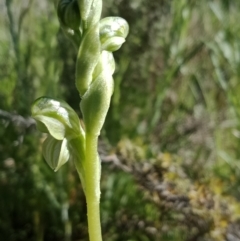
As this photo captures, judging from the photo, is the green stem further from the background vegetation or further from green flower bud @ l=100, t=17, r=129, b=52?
the background vegetation

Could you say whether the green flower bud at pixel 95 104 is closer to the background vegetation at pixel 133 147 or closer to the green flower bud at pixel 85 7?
the green flower bud at pixel 85 7

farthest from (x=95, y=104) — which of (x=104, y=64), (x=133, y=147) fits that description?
(x=133, y=147)

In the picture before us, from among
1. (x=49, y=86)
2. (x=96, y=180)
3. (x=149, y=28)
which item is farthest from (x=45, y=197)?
(x=149, y=28)

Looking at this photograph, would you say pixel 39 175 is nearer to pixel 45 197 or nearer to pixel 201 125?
pixel 45 197

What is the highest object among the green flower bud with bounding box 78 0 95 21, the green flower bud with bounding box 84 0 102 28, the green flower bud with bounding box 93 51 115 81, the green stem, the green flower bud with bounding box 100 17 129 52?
the green flower bud with bounding box 78 0 95 21

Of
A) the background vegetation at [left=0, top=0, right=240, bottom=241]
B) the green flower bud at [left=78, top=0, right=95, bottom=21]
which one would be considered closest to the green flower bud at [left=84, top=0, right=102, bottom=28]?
the green flower bud at [left=78, top=0, right=95, bottom=21]

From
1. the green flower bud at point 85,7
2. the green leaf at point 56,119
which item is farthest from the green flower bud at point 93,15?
the green leaf at point 56,119
